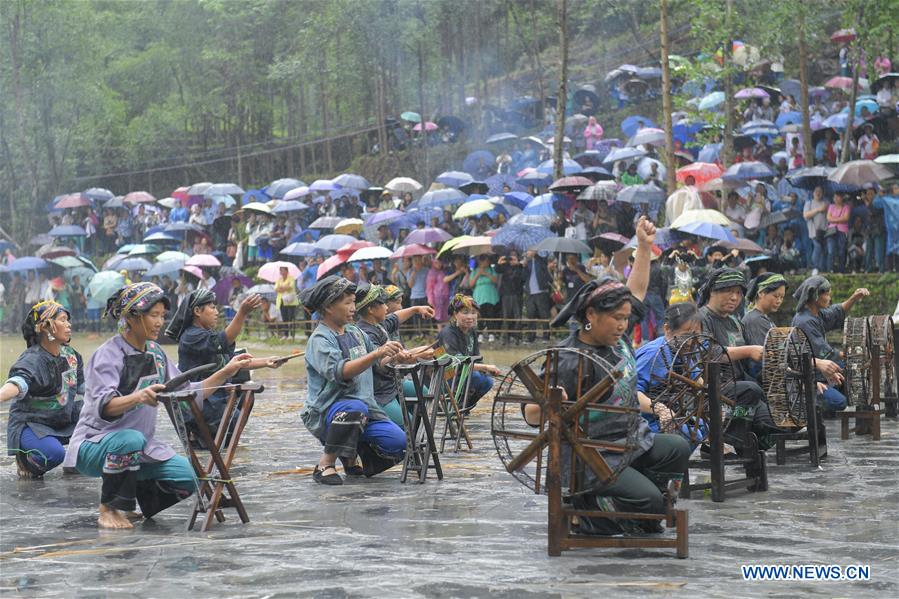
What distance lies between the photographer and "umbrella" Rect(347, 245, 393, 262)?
23875 mm

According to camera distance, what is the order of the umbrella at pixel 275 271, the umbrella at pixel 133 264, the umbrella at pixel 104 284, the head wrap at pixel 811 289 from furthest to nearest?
the umbrella at pixel 133 264
the umbrella at pixel 104 284
the umbrella at pixel 275 271
the head wrap at pixel 811 289

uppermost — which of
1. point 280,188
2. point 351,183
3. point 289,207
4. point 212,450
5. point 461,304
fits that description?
point 280,188

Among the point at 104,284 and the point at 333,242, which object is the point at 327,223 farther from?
the point at 104,284

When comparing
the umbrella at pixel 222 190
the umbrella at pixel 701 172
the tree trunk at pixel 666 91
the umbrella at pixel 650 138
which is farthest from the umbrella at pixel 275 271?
the umbrella at pixel 222 190

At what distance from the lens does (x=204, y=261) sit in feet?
99.3

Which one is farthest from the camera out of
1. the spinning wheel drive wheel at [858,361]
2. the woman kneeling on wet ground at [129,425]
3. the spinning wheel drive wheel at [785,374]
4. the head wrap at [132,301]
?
the spinning wheel drive wheel at [858,361]

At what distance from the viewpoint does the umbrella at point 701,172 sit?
77.6ft

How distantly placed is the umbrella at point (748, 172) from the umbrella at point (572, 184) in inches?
99.3

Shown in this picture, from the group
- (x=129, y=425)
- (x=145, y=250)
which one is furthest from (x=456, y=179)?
(x=129, y=425)

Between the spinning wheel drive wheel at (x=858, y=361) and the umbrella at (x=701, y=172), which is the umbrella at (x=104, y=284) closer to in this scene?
the umbrella at (x=701, y=172)

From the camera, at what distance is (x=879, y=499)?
828cm

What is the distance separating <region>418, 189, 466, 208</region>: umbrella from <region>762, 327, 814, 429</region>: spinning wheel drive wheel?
17.9 m

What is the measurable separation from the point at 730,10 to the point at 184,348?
15.6 metres

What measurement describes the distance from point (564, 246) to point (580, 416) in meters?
14.6
